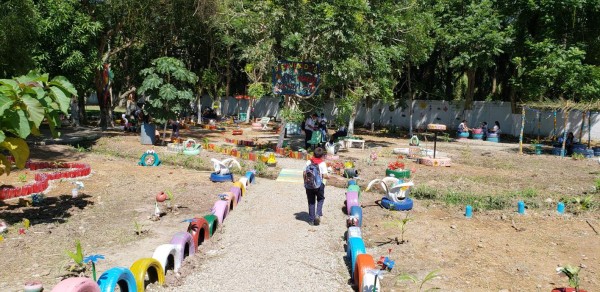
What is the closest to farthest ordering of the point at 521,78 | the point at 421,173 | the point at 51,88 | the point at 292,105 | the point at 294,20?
1. the point at 51,88
2. the point at 421,173
3. the point at 294,20
4. the point at 292,105
5. the point at 521,78

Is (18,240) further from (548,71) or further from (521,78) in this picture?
(521,78)

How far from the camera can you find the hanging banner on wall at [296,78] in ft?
62.1

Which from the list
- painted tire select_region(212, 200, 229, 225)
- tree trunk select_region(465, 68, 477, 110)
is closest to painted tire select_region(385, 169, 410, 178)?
painted tire select_region(212, 200, 229, 225)

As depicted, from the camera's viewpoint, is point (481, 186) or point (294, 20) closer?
point (481, 186)

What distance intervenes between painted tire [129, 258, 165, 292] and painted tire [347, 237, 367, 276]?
2586mm

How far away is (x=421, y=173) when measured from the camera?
51.4 ft

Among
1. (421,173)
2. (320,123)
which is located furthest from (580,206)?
(320,123)

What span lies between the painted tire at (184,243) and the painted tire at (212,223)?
0.92 metres

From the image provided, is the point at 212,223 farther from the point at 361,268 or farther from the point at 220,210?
the point at 361,268

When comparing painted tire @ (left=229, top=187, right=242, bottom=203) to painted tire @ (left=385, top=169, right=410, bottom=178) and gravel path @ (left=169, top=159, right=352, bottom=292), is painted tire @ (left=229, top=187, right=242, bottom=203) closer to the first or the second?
gravel path @ (left=169, top=159, right=352, bottom=292)

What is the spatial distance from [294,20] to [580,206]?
11.7m

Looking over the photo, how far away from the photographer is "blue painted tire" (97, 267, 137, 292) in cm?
509

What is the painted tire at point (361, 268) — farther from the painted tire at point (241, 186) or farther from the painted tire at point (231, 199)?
the painted tire at point (241, 186)

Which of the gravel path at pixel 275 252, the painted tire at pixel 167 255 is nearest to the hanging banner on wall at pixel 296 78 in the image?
the gravel path at pixel 275 252
